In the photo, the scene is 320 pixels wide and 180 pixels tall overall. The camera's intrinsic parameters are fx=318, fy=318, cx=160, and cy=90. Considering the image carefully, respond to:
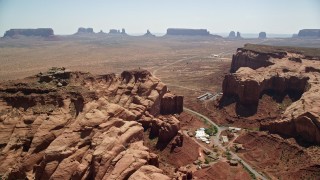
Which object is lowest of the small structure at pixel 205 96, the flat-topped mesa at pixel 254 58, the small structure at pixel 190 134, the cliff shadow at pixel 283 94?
the small structure at pixel 190 134

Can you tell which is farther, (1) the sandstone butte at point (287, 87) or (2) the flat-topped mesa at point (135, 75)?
(2) the flat-topped mesa at point (135, 75)

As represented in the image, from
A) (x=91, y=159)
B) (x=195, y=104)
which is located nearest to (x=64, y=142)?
(x=91, y=159)

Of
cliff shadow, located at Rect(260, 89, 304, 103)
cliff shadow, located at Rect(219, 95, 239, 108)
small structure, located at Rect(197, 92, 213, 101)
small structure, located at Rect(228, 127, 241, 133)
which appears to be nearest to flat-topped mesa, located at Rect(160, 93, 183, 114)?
cliff shadow, located at Rect(219, 95, 239, 108)

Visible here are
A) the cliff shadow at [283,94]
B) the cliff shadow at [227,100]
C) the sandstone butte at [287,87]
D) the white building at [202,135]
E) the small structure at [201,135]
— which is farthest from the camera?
the cliff shadow at [227,100]

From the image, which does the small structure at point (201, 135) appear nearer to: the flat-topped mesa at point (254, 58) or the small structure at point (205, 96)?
the small structure at point (205, 96)

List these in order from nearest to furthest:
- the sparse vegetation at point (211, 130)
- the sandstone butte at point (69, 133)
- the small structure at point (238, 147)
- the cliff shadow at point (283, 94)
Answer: the sandstone butte at point (69, 133)
the small structure at point (238, 147)
the sparse vegetation at point (211, 130)
the cliff shadow at point (283, 94)

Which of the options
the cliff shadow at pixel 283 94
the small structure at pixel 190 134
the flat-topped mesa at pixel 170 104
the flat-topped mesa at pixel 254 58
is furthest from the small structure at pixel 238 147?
the flat-topped mesa at pixel 254 58

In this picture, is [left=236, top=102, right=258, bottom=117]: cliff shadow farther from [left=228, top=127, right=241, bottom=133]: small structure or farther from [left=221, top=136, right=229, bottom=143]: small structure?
[left=221, top=136, right=229, bottom=143]: small structure

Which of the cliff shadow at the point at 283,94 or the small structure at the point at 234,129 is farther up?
the cliff shadow at the point at 283,94
